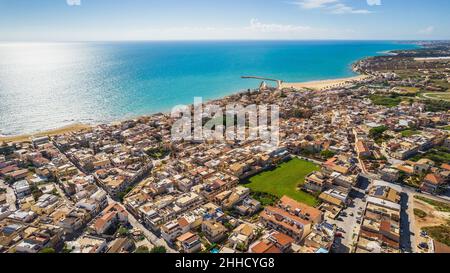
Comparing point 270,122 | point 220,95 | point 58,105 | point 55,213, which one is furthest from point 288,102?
point 58,105

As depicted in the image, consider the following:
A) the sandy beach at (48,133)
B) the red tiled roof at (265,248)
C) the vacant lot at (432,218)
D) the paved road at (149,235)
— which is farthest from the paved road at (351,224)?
the sandy beach at (48,133)

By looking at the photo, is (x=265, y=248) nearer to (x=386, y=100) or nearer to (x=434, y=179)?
(x=434, y=179)

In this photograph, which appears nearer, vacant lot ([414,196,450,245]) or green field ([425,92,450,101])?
vacant lot ([414,196,450,245])

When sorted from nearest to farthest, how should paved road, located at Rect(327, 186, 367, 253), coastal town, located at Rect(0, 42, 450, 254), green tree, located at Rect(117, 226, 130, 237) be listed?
1. paved road, located at Rect(327, 186, 367, 253)
2. coastal town, located at Rect(0, 42, 450, 254)
3. green tree, located at Rect(117, 226, 130, 237)

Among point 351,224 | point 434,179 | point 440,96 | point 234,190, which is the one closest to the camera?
point 351,224

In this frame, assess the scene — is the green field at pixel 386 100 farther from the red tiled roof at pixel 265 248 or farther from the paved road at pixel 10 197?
the paved road at pixel 10 197

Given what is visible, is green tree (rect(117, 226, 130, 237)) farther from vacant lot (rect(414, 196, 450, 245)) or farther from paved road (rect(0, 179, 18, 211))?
vacant lot (rect(414, 196, 450, 245))

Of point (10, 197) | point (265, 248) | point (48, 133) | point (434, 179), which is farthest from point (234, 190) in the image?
point (48, 133)

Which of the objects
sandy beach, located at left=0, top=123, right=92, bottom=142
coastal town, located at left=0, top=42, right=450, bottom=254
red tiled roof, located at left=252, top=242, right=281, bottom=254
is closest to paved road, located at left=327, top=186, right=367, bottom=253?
coastal town, located at left=0, top=42, right=450, bottom=254
